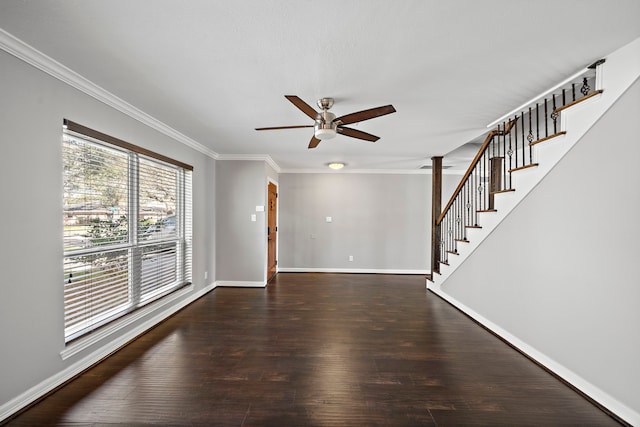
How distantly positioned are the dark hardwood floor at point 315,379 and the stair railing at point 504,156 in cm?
153

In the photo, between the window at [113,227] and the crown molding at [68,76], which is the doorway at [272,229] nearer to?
the window at [113,227]

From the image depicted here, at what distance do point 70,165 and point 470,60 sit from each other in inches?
128

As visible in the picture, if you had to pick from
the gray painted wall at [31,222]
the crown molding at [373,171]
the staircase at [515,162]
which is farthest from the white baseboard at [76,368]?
the staircase at [515,162]

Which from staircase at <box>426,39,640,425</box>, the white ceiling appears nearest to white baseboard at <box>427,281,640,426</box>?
staircase at <box>426,39,640,425</box>

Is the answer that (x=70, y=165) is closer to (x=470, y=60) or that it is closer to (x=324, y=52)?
(x=324, y=52)

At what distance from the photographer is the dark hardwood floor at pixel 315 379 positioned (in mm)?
1747

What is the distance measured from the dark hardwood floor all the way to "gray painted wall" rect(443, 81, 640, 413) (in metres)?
0.31

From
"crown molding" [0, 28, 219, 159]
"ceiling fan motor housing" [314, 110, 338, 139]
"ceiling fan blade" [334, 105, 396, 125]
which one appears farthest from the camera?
"ceiling fan motor housing" [314, 110, 338, 139]

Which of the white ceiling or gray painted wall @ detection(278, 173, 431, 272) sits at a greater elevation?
the white ceiling

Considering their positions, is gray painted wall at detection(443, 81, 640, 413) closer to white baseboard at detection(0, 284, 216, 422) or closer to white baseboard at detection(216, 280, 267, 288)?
white baseboard at detection(216, 280, 267, 288)

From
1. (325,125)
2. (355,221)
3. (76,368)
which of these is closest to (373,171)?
(355,221)

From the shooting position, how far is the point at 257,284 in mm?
4887

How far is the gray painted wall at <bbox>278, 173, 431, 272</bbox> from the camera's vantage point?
606 centimetres

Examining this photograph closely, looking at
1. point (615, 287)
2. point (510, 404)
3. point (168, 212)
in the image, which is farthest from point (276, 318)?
point (615, 287)
